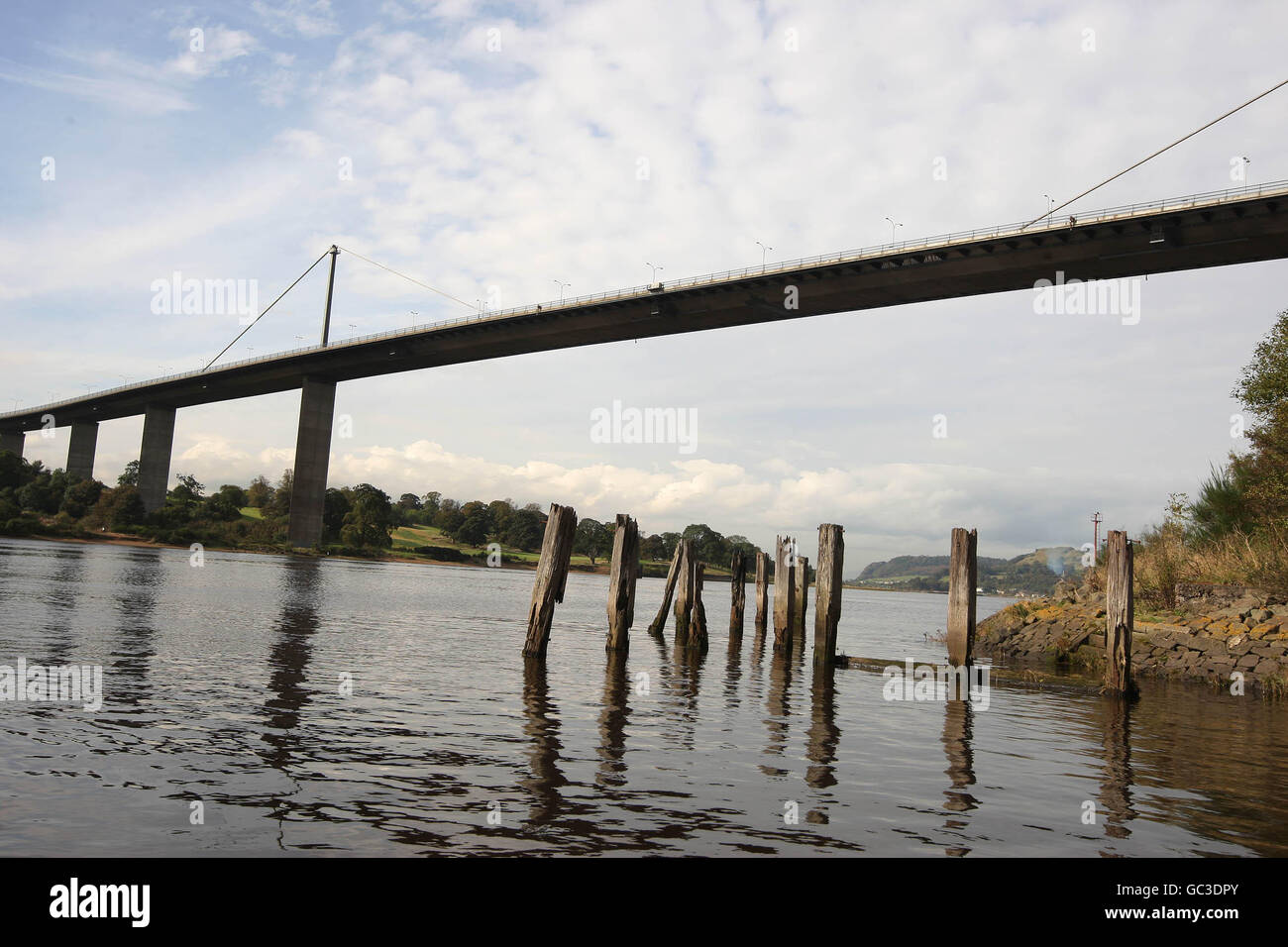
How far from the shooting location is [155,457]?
98125 mm

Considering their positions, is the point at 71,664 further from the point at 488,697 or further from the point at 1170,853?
the point at 1170,853

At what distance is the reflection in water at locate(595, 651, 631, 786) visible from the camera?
8648 millimetres

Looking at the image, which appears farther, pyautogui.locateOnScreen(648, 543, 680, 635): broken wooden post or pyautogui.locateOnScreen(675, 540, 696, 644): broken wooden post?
pyautogui.locateOnScreen(648, 543, 680, 635): broken wooden post

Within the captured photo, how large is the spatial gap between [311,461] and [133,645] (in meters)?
70.9

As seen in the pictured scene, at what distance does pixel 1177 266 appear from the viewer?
51.8 m

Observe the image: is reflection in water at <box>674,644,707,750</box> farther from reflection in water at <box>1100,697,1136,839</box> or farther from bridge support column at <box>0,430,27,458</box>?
bridge support column at <box>0,430,27,458</box>

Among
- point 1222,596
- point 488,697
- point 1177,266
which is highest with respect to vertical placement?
point 1177,266

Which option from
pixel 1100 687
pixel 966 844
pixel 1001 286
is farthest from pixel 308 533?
pixel 966 844

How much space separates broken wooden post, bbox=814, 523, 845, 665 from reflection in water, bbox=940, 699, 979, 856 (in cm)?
502

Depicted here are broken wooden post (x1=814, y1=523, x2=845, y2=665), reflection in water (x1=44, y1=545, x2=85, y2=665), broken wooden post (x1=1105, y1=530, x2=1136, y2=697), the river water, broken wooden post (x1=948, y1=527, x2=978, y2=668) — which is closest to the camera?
the river water

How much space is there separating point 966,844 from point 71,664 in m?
13.6

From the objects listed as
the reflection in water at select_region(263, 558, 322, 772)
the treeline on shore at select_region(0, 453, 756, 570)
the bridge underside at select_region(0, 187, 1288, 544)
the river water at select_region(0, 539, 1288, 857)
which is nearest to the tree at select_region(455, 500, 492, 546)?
the treeline on shore at select_region(0, 453, 756, 570)

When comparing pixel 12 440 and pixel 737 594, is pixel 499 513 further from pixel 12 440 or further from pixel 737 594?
pixel 737 594
